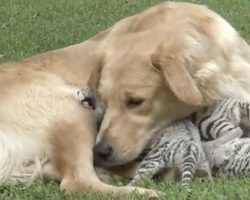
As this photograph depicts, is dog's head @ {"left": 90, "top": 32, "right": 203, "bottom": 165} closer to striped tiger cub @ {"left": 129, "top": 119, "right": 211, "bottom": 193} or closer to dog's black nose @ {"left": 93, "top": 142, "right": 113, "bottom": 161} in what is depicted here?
dog's black nose @ {"left": 93, "top": 142, "right": 113, "bottom": 161}

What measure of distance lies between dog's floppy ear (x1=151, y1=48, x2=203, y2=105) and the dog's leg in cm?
69

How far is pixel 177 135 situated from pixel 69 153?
2.38 feet

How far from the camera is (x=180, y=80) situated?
193 inches

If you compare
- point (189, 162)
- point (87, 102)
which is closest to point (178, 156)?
point (189, 162)

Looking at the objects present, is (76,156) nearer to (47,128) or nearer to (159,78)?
(47,128)

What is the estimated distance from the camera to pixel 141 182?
4805mm

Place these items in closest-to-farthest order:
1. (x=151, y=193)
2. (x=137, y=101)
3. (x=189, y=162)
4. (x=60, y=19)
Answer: (x=151, y=193) < (x=189, y=162) < (x=137, y=101) < (x=60, y=19)

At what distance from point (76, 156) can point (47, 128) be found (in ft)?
1.12

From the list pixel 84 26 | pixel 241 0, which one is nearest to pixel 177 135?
pixel 84 26

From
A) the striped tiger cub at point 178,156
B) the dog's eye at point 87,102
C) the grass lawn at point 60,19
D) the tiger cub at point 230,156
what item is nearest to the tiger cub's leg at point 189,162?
the striped tiger cub at point 178,156

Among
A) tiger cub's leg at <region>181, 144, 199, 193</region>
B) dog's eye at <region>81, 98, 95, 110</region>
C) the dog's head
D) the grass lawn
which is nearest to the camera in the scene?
tiger cub's leg at <region>181, 144, 199, 193</region>

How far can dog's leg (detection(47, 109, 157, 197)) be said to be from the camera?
4816 mm

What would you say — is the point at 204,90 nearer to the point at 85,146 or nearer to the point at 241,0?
the point at 85,146

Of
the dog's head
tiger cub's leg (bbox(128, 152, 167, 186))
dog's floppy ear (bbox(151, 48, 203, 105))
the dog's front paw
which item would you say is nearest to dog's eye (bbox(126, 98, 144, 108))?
the dog's head
